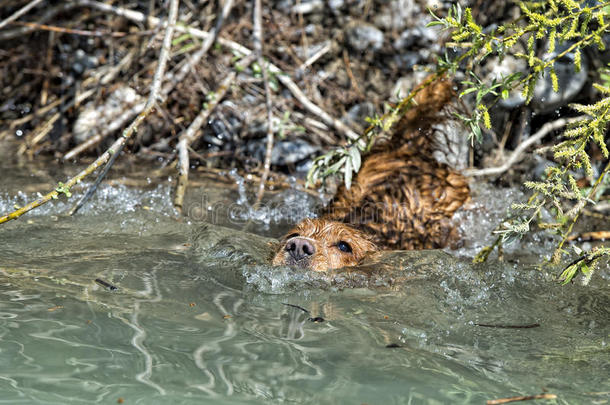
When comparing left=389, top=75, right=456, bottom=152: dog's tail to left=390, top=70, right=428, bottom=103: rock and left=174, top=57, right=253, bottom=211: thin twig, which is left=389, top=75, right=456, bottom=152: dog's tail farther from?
left=390, top=70, right=428, bottom=103: rock

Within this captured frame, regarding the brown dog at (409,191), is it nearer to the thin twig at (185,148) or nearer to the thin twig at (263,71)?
the thin twig at (263,71)

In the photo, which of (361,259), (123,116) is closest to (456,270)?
(361,259)

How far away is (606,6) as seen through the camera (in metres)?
3.12

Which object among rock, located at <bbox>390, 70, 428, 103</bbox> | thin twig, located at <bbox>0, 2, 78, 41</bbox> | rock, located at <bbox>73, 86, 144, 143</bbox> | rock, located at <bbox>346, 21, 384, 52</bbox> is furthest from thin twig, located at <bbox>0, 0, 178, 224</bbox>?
rock, located at <bbox>390, 70, 428, 103</bbox>

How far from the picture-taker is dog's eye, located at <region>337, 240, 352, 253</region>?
176 inches

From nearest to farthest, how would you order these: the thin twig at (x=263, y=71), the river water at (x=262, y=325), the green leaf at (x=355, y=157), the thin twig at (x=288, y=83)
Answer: the river water at (x=262, y=325), the green leaf at (x=355, y=157), the thin twig at (x=263, y=71), the thin twig at (x=288, y=83)

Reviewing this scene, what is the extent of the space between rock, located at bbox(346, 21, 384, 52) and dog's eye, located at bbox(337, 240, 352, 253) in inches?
156

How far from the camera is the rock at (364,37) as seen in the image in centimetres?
779

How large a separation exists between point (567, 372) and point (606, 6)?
1.75 meters

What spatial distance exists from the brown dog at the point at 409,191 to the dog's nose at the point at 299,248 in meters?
0.69

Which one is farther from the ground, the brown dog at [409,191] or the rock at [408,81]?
the rock at [408,81]

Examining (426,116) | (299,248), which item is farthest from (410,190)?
(299,248)

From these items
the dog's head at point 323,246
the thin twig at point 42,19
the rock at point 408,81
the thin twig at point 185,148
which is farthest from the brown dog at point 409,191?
the thin twig at point 42,19

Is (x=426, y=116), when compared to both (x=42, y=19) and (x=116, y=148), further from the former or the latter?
(x=42, y=19)
